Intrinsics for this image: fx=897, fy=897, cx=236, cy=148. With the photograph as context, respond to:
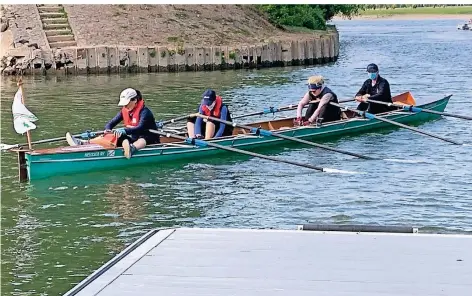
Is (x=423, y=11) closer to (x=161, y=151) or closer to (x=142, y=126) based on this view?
(x=161, y=151)

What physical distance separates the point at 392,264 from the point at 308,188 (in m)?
10.3

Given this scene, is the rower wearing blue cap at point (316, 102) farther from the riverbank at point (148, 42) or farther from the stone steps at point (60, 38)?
the stone steps at point (60, 38)

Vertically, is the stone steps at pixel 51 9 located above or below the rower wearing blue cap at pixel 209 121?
above

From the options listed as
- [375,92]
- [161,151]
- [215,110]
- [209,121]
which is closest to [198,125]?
[209,121]

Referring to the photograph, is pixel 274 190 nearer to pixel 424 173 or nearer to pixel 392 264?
pixel 424 173

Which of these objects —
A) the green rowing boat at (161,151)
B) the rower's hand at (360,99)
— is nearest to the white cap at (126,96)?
the green rowing boat at (161,151)

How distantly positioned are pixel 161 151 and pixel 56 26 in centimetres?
2553

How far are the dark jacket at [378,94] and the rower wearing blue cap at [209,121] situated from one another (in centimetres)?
503

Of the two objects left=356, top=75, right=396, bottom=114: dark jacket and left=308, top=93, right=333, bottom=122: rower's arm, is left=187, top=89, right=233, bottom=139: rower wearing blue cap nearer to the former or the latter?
left=308, top=93, right=333, bottom=122: rower's arm

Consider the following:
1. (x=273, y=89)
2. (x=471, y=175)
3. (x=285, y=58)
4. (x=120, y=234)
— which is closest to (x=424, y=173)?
(x=471, y=175)

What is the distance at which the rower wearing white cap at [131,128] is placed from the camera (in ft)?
53.0

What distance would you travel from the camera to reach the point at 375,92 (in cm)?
2155

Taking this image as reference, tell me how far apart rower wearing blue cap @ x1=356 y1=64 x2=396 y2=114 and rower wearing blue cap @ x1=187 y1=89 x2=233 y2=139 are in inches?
190

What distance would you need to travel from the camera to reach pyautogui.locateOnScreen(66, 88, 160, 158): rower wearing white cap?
16156 millimetres
